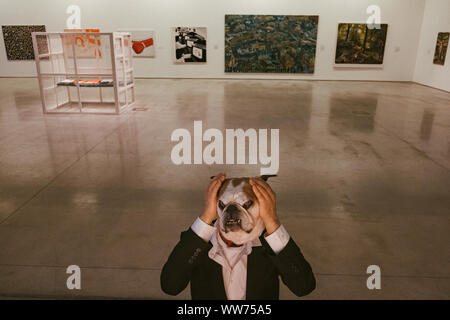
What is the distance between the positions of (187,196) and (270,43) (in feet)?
44.8

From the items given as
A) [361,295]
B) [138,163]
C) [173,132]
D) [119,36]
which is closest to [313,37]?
[119,36]

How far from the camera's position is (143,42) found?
55.1 ft

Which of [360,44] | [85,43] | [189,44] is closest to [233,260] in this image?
[85,43]

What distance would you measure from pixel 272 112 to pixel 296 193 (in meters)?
5.45

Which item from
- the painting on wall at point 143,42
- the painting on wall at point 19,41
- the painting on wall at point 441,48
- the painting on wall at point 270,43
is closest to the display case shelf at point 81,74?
the painting on wall at point 143,42

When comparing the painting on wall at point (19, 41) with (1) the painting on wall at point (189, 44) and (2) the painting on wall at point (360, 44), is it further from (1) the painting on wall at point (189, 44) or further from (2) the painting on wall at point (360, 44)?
(2) the painting on wall at point (360, 44)

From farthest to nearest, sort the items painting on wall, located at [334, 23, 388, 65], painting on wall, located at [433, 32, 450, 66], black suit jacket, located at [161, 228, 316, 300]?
painting on wall, located at [334, 23, 388, 65]
painting on wall, located at [433, 32, 450, 66]
black suit jacket, located at [161, 228, 316, 300]

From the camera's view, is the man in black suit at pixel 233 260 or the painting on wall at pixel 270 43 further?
the painting on wall at pixel 270 43

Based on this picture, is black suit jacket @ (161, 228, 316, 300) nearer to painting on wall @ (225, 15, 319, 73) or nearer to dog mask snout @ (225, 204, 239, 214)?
dog mask snout @ (225, 204, 239, 214)

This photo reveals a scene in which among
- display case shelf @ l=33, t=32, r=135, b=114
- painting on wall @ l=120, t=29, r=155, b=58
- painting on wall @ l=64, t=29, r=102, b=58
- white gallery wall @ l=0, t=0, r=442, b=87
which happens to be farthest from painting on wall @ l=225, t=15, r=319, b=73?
display case shelf @ l=33, t=32, r=135, b=114

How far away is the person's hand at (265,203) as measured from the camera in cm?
151

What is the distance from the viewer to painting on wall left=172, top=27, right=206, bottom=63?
1655 cm

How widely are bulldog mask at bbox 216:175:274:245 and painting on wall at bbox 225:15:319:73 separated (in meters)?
16.1

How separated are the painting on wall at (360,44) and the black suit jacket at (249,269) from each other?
16.7m
